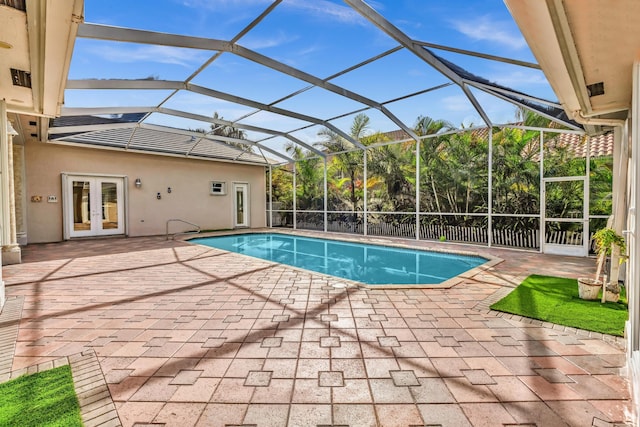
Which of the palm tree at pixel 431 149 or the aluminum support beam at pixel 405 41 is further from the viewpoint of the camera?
the palm tree at pixel 431 149

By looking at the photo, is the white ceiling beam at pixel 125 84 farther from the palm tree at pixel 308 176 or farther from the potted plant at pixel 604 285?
the palm tree at pixel 308 176

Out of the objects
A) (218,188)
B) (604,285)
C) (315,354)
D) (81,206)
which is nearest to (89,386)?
(315,354)

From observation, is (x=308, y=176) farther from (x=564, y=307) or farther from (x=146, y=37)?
(x=564, y=307)

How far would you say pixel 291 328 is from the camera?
3355 millimetres

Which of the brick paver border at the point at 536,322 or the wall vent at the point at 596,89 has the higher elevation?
the wall vent at the point at 596,89

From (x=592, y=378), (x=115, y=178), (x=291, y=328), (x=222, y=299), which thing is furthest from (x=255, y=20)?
(x=115, y=178)

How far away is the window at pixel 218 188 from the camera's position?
14.3m

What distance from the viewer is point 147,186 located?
1231cm

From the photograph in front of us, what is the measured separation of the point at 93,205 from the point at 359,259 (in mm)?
9637

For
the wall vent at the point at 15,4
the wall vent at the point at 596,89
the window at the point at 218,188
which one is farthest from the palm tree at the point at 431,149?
the wall vent at the point at 15,4

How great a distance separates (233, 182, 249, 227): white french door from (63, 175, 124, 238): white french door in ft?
15.8

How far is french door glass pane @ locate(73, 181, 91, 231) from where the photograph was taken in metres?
10.7

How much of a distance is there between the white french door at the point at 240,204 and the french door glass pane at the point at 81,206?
5795 mm

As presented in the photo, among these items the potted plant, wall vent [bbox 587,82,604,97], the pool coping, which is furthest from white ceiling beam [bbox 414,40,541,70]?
the pool coping
